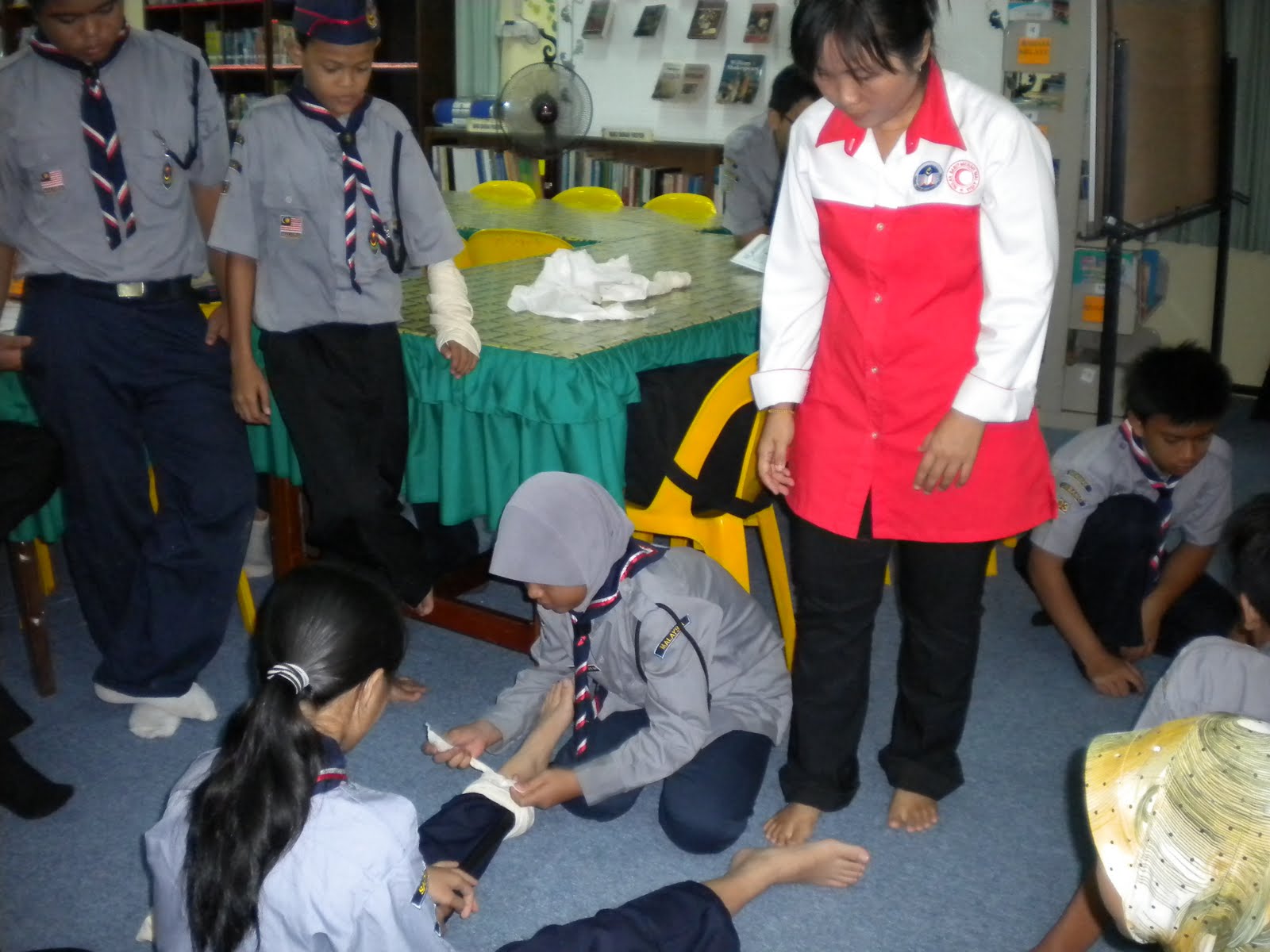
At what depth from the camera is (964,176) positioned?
151cm

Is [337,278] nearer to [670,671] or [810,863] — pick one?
[670,671]

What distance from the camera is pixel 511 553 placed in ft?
6.07

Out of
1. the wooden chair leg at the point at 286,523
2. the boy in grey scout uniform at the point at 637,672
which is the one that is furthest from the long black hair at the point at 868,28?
the wooden chair leg at the point at 286,523

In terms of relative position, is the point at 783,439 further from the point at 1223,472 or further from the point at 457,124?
the point at 457,124

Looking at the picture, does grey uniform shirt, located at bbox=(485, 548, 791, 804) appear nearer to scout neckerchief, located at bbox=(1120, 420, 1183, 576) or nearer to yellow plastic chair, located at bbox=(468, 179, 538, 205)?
scout neckerchief, located at bbox=(1120, 420, 1183, 576)

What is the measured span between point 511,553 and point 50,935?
0.85 m

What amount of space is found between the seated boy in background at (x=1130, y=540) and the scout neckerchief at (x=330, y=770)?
5.41 ft

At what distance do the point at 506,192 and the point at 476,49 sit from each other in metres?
1.59

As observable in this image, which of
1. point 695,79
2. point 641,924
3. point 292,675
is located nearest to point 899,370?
point 641,924

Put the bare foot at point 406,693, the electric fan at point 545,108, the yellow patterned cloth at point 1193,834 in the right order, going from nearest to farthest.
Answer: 1. the yellow patterned cloth at point 1193,834
2. the bare foot at point 406,693
3. the electric fan at point 545,108

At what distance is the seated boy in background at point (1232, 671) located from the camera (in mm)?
1386

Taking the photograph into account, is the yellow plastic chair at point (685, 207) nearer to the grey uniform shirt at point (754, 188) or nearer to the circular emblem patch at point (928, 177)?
the grey uniform shirt at point (754, 188)

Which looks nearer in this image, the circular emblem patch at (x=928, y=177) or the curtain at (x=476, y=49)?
the circular emblem patch at (x=928, y=177)

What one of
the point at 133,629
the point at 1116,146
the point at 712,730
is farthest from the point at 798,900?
the point at 1116,146
